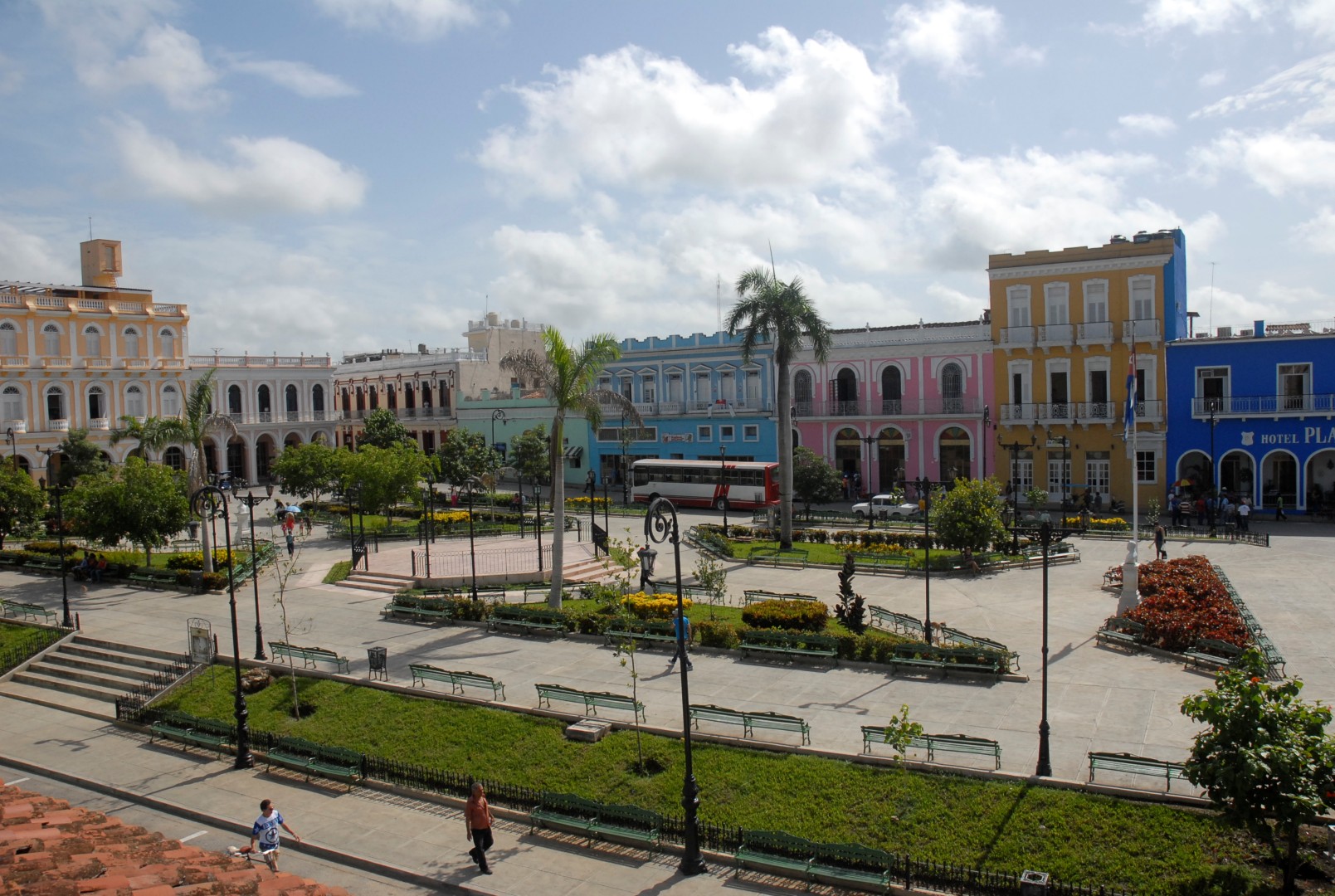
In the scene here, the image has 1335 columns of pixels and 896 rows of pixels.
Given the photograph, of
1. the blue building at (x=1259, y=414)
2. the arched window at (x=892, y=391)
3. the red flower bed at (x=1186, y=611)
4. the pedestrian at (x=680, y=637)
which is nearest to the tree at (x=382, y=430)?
the arched window at (x=892, y=391)

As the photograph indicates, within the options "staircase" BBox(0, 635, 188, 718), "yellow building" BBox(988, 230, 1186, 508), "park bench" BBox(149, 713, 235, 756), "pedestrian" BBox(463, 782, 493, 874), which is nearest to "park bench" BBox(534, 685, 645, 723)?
"pedestrian" BBox(463, 782, 493, 874)

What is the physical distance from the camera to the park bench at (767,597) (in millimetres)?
25234

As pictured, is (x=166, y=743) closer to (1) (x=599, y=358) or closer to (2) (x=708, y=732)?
(2) (x=708, y=732)

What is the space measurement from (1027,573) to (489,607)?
16.5 meters

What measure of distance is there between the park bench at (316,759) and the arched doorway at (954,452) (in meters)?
35.3

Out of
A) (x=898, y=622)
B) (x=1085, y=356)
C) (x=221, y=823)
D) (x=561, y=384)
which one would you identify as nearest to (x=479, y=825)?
(x=221, y=823)

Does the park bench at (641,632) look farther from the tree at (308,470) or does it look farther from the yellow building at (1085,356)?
the tree at (308,470)

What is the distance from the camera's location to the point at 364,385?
246ft

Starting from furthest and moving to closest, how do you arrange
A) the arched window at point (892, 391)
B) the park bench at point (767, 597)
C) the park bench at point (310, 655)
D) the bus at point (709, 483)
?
the arched window at point (892, 391)
the bus at point (709, 483)
the park bench at point (767, 597)
the park bench at point (310, 655)

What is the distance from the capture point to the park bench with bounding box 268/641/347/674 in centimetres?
2184

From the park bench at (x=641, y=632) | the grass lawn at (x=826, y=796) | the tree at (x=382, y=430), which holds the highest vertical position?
the tree at (x=382, y=430)

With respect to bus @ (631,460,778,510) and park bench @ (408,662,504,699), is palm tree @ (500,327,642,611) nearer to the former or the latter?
park bench @ (408,662,504,699)

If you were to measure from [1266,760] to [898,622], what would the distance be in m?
12.0

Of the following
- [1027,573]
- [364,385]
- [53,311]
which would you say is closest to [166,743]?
[1027,573]
